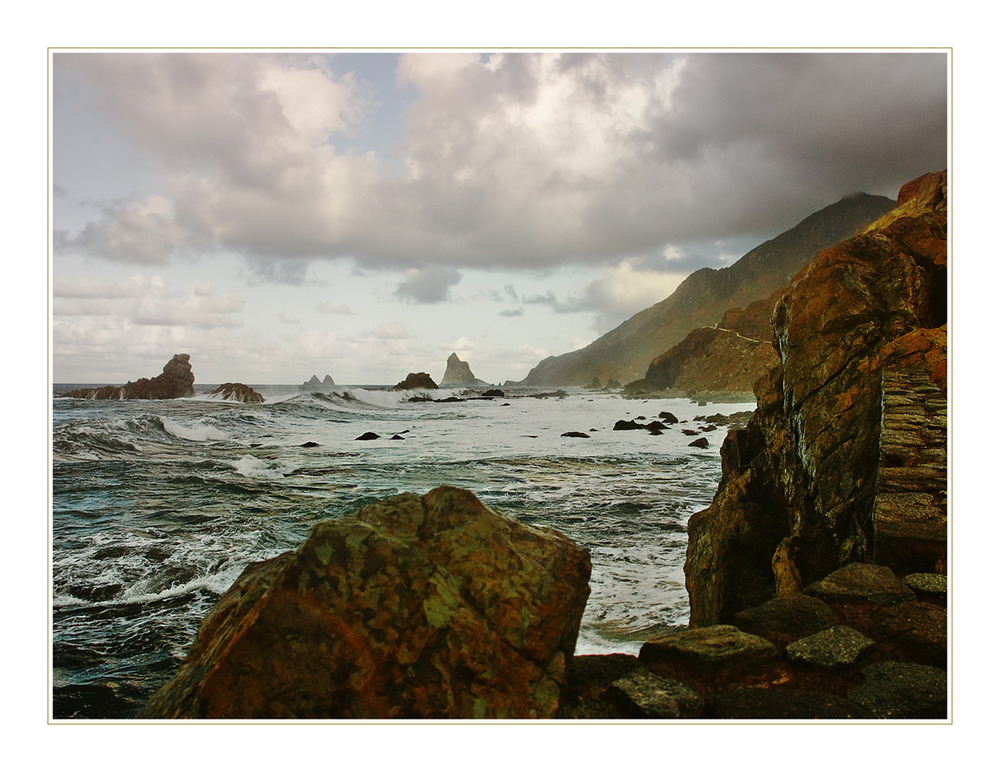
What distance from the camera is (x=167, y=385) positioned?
3.68m

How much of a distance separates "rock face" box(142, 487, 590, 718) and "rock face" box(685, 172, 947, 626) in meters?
1.69

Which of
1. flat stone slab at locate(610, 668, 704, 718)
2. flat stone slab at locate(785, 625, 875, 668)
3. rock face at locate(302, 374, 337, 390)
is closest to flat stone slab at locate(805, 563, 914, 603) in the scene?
flat stone slab at locate(785, 625, 875, 668)

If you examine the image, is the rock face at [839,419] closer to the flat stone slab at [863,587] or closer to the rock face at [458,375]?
the flat stone slab at [863,587]

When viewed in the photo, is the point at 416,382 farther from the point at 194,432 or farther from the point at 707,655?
the point at 707,655

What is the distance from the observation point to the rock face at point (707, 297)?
12.3ft

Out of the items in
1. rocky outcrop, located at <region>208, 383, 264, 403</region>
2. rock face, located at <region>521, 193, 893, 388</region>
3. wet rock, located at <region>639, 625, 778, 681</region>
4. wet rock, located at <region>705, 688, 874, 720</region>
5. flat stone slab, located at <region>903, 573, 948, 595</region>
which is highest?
rock face, located at <region>521, 193, 893, 388</region>

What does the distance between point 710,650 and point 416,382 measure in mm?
2723

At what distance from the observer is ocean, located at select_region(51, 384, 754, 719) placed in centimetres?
300

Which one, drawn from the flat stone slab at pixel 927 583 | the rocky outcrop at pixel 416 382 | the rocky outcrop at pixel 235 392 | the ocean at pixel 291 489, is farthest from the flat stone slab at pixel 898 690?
the rocky outcrop at pixel 235 392

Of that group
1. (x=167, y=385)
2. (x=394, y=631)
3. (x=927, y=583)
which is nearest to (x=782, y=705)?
(x=927, y=583)

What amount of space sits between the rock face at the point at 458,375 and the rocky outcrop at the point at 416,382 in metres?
0.10

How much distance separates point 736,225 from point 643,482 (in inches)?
76.3

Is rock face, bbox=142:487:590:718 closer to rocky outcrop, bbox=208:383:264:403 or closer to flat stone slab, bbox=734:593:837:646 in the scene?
flat stone slab, bbox=734:593:837:646
